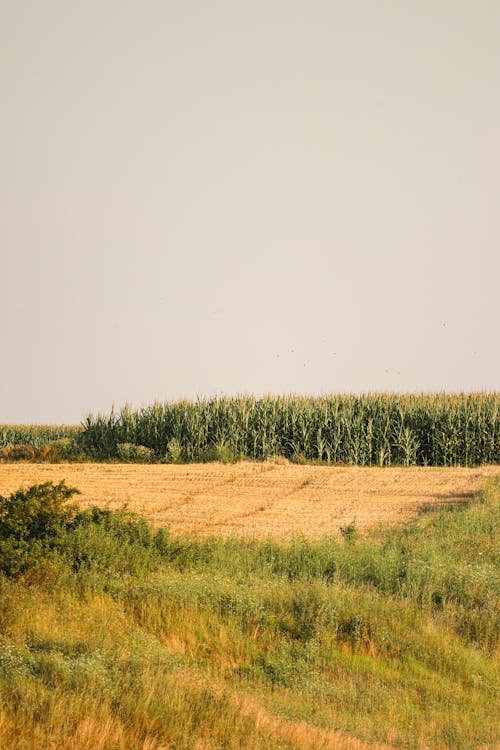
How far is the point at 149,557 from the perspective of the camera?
1305cm

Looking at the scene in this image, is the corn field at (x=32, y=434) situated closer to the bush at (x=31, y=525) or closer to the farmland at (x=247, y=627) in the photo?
the farmland at (x=247, y=627)

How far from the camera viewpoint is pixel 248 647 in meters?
10.2

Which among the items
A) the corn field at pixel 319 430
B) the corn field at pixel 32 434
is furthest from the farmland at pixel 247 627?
the corn field at pixel 32 434

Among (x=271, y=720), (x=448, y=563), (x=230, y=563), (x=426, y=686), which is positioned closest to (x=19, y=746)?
(x=271, y=720)

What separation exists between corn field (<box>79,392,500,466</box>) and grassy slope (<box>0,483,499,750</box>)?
22220mm

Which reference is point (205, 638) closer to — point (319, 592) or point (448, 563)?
point (319, 592)

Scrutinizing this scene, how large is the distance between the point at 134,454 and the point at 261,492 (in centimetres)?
1278

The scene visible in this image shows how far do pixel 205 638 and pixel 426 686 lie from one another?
255 centimetres

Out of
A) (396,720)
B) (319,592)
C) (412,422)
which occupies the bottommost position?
(396,720)

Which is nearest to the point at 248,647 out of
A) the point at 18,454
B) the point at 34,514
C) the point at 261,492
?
the point at 34,514

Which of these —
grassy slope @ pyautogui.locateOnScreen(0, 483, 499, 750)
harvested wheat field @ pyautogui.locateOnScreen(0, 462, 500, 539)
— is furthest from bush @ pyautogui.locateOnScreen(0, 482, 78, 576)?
harvested wheat field @ pyautogui.locateOnScreen(0, 462, 500, 539)

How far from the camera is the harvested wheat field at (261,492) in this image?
19.8 meters

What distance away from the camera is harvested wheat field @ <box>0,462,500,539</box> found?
19781 millimetres

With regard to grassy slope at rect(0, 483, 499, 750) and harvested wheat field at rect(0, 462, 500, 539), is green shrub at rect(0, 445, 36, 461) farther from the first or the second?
grassy slope at rect(0, 483, 499, 750)
